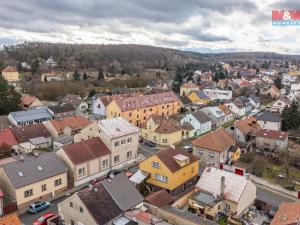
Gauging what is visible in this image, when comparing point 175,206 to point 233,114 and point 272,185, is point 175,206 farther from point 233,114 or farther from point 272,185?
point 233,114

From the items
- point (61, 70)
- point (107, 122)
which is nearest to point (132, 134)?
point (107, 122)

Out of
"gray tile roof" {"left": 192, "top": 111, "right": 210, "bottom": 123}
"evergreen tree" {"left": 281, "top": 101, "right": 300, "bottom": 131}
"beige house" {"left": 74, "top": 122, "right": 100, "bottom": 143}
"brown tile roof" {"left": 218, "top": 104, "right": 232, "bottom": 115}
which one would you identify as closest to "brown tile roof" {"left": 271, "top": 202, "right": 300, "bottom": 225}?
"beige house" {"left": 74, "top": 122, "right": 100, "bottom": 143}

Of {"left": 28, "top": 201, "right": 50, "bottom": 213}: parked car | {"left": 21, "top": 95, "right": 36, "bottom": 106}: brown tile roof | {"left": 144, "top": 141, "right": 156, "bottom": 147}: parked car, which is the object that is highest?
{"left": 21, "top": 95, "right": 36, "bottom": 106}: brown tile roof

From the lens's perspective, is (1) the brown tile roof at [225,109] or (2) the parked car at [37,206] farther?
(1) the brown tile roof at [225,109]

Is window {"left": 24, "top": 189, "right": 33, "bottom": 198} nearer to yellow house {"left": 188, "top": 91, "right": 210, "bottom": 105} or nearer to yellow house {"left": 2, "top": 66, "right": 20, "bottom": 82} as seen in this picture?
yellow house {"left": 188, "top": 91, "right": 210, "bottom": 105}

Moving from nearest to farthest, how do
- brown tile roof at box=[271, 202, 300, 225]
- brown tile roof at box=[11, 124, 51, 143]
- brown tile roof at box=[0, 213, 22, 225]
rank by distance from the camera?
brown tile roof at box=[0, 213, 22, 225]
brown tile roof at box=[271, 202, 300, 225]
brown tile roof at box=[11, 124, 51, 143]

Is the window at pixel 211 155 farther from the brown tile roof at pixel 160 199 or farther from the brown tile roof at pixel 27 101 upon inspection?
the brown tile roof at pixel 27 101

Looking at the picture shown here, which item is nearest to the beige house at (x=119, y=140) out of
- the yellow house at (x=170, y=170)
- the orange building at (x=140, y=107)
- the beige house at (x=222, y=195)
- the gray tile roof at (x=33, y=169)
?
the yellow house at (x=170, y=170)
